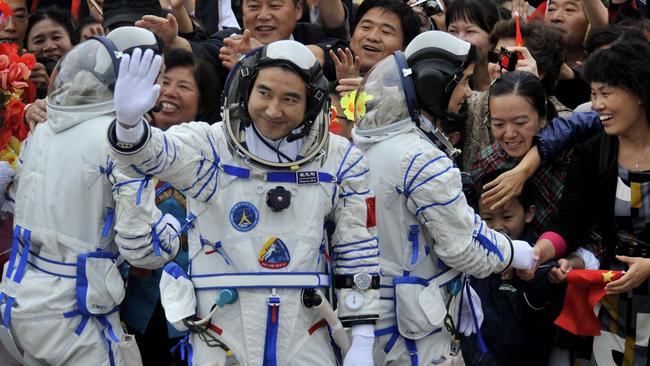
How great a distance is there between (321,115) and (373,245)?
2.12 ft

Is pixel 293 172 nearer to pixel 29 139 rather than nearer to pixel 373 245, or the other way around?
pixel 373 245

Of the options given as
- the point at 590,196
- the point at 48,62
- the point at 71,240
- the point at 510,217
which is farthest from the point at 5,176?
the point at 590,196

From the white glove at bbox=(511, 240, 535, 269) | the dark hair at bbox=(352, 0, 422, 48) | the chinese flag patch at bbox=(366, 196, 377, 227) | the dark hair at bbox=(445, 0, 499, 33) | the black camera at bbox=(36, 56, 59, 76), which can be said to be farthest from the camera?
the dark hair at bbox=(445, 0, 499, 33)

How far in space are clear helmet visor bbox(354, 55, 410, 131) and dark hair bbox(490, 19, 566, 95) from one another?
Answer: 69.7 inches

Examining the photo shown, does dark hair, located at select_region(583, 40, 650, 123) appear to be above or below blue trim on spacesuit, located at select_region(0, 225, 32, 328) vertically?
above

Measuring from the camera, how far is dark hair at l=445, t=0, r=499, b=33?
8.16m

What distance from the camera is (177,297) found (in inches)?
199

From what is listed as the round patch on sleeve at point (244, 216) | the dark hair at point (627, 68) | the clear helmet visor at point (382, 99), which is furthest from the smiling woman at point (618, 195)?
the round patch on sleeve at point (244, 216)

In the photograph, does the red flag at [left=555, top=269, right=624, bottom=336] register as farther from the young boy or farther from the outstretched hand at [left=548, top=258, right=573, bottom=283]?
the young boy

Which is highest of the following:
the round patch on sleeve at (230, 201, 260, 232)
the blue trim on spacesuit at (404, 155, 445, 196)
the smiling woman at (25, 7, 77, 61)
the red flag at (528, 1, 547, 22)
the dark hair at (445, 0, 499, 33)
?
the red flag at (528, 1, 547, 22)

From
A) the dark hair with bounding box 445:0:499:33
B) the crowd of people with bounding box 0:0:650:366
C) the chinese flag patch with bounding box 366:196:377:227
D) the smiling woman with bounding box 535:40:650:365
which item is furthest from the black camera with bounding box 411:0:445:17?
the chinese flag patch with bounding box 366:196:377:227

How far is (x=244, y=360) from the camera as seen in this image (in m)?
4.98

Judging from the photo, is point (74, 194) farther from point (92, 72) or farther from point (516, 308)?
point (516, 308)

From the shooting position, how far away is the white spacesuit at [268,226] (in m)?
4.98
